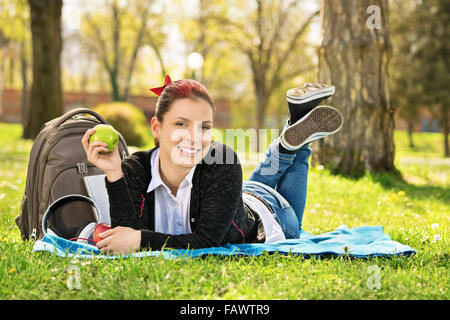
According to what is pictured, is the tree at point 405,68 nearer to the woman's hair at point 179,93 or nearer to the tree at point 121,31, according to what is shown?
the tree at point 121,31

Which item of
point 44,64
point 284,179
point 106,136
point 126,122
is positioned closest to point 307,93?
point 284,179

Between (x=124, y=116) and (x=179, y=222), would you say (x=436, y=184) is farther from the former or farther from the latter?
(x=124, y=116)

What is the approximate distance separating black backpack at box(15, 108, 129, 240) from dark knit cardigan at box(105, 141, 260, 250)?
672 mm

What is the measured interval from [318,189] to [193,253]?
3.65 m

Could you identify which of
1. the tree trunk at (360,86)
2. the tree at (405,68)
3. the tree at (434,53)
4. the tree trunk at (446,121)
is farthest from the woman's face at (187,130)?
the tree trunk at (446,121)

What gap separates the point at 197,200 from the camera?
3074mm

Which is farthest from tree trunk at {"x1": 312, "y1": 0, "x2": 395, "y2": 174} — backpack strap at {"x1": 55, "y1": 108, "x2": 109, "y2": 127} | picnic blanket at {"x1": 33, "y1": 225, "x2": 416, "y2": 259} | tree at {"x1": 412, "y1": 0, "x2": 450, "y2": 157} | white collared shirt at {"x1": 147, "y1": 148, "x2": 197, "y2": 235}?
tree at {"x1": 412, "y1": 0, "x2": 450, "y2": 157}

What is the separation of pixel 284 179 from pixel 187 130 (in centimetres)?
135

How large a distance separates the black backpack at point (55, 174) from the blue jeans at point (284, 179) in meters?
1.30

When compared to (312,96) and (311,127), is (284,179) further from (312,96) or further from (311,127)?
(312,96)

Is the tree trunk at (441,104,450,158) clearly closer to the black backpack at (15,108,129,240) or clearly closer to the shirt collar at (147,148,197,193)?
the black backpack at (15,108,129,240)

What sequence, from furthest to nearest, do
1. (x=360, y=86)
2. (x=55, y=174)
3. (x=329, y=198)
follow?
1. (x=360, y=86)
2. (x=329, y=198)
3. (x=55, y=174)

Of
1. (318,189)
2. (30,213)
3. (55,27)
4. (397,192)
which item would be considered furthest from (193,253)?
(55,27)

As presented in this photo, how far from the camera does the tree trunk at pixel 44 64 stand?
13.6m
